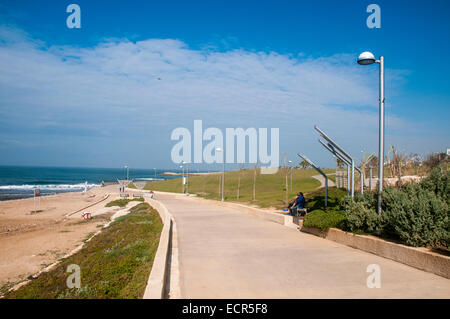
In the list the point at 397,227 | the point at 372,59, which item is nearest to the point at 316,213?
the point at 397,227

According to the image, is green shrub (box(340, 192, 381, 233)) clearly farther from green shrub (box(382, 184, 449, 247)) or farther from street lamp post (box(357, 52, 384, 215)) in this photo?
green shrub (box(382, 184, 449, 247))

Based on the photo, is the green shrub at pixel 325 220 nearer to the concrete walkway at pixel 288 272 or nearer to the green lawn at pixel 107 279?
the concrete walkway at pixel 288 272

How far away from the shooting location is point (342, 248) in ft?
30.8

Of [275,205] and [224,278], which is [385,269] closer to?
[224,278]

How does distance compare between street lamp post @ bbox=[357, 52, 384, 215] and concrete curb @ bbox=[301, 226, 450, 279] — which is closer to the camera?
concrete curb @ bbox=[301, 226, 450, 279]

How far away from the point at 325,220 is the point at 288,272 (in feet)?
15.1

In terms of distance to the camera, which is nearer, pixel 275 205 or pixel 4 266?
pixel 4 266

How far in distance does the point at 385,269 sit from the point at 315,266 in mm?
1361

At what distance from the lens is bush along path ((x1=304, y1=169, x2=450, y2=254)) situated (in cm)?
722

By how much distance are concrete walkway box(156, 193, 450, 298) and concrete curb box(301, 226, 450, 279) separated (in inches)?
6.0

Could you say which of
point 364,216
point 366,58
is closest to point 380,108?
point 366,58

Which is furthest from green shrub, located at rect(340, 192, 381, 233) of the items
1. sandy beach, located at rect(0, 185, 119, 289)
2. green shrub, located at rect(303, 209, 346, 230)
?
sandy beach, located at rect(0, 185, 119, 289)

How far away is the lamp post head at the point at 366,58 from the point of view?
9062 millimetres

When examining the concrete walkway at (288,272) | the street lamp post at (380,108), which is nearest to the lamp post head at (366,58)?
the street lamp post at (380,108)
